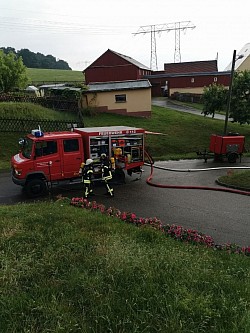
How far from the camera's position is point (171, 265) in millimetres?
5660

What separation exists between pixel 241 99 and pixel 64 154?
1982 cm

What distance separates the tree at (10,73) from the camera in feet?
103

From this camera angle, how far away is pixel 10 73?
104ft

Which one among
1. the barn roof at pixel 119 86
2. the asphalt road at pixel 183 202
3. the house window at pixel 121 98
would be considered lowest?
the asphalt road at pixel 183 202

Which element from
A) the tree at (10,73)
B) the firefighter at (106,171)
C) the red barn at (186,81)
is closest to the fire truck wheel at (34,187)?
the firefighter at (106,171)

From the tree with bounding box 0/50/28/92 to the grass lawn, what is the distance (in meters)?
27.7

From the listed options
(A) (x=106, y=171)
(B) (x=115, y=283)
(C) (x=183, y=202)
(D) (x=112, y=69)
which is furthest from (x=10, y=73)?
(B) (x=115, y=283)

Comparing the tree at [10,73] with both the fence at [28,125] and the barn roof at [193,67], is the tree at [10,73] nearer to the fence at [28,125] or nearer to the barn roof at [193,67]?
the fence at [28,125]

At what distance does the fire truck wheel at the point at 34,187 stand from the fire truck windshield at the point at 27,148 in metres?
1.11

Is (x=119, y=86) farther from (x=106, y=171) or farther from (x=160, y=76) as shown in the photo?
(x=160, y=76)

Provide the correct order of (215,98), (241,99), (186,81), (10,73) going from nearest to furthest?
(241,99) → (215,98) → (10,73) → (186,81)

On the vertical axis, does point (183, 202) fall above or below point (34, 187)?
below

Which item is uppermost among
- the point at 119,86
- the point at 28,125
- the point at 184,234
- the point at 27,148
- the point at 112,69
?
the point at 112,69

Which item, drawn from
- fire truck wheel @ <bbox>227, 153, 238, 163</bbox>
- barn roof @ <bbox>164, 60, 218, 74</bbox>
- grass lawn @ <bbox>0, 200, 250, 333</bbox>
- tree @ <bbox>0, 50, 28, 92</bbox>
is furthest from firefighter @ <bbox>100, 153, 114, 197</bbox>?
barn roof @ <bbox>164, 60, 218, 74</bbox>
